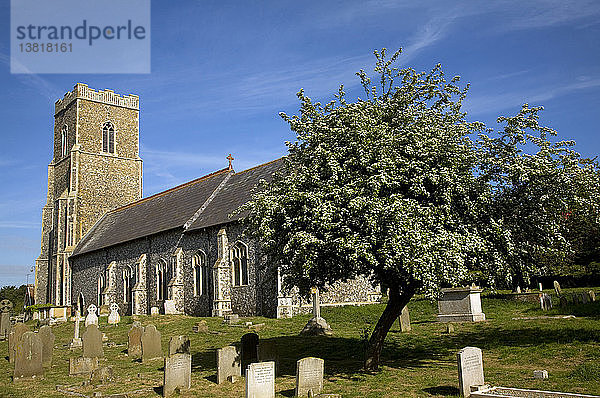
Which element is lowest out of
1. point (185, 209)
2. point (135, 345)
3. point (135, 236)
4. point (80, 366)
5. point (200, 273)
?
point (80, 366)

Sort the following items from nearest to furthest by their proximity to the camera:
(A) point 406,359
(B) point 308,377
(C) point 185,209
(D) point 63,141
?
(B) point 308,377, (A) point 406,359, (C) point 185,209, (D) point 63,141

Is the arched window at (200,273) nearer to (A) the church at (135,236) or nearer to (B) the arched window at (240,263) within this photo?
(A) the church at (135,236)

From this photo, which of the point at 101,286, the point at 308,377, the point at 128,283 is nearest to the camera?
the point at 308,377

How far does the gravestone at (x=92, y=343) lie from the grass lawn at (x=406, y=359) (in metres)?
0.57

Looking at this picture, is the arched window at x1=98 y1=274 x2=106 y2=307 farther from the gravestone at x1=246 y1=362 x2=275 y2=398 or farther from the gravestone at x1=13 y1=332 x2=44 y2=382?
the gravestone at x1=246 y1=362 x2=275 y2=398

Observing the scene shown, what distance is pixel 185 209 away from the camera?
32219 millimetres

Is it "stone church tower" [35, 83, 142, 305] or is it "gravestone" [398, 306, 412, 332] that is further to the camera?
"stone church tower" [35, 83, 142, 305]

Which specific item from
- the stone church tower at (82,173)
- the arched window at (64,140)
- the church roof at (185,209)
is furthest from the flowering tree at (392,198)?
the arched window at (64,140)

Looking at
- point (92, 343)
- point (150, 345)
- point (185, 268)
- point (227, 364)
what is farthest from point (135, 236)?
point (227, 364)

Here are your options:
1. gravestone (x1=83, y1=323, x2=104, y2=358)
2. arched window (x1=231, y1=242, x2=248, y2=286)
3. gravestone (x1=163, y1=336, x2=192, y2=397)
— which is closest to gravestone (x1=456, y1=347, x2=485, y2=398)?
gravestone (x1=163, y1=336, x2=192, y2=397)

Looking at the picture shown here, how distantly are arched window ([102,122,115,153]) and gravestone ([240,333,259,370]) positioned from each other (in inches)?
1546

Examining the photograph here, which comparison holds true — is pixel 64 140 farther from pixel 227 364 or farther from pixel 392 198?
pixel 392 198

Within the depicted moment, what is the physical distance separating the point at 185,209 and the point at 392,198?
2373cm

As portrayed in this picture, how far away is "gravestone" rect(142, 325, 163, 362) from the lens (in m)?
15.3
